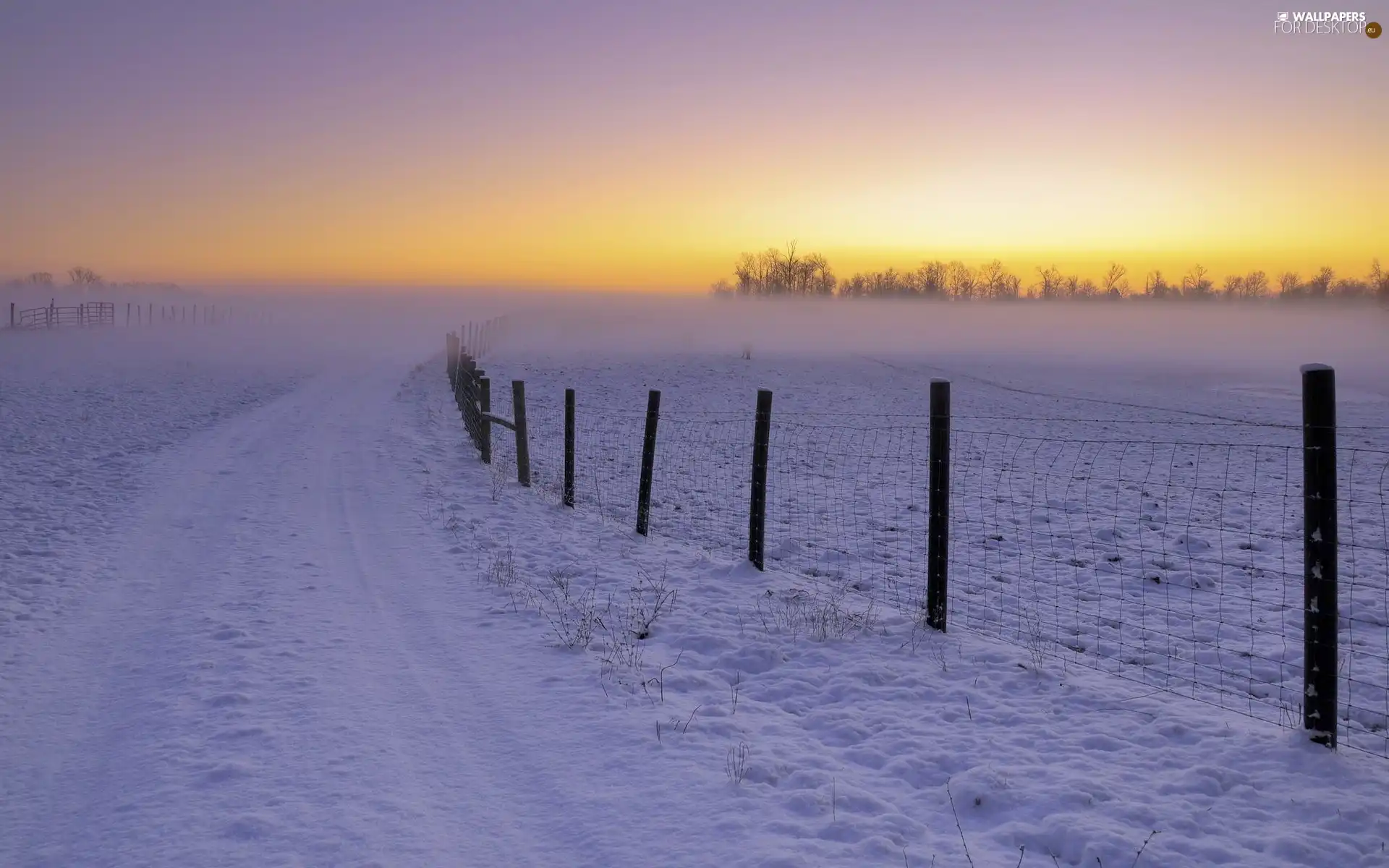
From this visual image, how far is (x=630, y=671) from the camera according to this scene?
6.10 m

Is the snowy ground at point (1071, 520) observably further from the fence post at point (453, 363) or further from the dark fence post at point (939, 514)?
the fence post at point (453, 363)

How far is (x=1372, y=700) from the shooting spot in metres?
6.11

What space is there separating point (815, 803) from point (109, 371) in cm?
4185

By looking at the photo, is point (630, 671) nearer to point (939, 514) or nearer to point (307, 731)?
point (307, 731)

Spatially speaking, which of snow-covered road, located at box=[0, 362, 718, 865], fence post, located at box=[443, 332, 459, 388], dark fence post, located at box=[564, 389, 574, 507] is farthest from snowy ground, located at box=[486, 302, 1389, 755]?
snow-covered road, located at box=[0, 362, 718, 865]

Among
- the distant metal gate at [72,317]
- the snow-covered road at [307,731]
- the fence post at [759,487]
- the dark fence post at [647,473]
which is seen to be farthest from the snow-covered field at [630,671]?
the distant metal gate at [72,317]

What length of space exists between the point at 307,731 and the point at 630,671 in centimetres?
213

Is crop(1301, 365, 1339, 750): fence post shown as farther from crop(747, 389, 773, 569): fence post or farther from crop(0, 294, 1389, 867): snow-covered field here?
crop(747, 389, 773, 569): fence post

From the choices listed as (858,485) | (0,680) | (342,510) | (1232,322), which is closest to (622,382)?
(858,485)

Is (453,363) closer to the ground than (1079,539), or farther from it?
farther from it

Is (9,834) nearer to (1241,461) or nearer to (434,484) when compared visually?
(434,484)

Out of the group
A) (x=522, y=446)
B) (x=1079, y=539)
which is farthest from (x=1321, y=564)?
(x=522, y=446)

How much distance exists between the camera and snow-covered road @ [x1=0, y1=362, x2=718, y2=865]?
3980mm

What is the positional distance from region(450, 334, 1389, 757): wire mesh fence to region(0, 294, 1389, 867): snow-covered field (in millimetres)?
73
